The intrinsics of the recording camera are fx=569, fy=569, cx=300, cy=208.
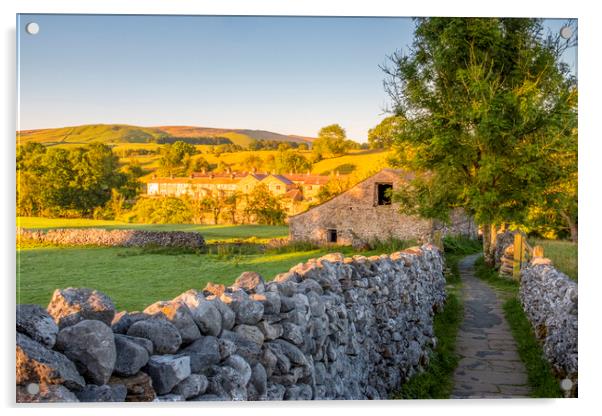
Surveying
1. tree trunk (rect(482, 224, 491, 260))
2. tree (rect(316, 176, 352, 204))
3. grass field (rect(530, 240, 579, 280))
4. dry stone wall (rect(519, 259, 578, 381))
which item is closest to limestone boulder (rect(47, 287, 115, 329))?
dry stone wall (rect(519, 259, 578, 381))

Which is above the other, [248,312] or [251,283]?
[251,283]

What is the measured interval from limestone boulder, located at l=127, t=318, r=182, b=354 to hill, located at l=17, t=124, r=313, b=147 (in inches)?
123

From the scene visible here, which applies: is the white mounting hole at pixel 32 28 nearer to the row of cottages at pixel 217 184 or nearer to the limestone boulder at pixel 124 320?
the row of cottages at pixel 217 184

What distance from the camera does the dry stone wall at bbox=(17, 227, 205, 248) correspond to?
6835 mm

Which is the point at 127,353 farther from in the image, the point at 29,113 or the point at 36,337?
the point at 29,113

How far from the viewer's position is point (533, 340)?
743 cm

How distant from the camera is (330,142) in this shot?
686 cm

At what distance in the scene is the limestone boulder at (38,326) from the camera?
2.81m

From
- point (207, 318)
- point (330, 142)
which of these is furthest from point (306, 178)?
point (207, 318)

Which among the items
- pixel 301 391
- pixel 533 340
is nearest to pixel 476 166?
pixel 533 340

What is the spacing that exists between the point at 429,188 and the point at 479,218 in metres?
1.31

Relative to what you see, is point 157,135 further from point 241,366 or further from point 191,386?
point 191,386

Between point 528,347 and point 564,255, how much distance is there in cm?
148

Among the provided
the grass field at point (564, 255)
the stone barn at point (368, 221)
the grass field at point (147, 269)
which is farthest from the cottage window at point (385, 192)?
the grass field at point (147, 269)
